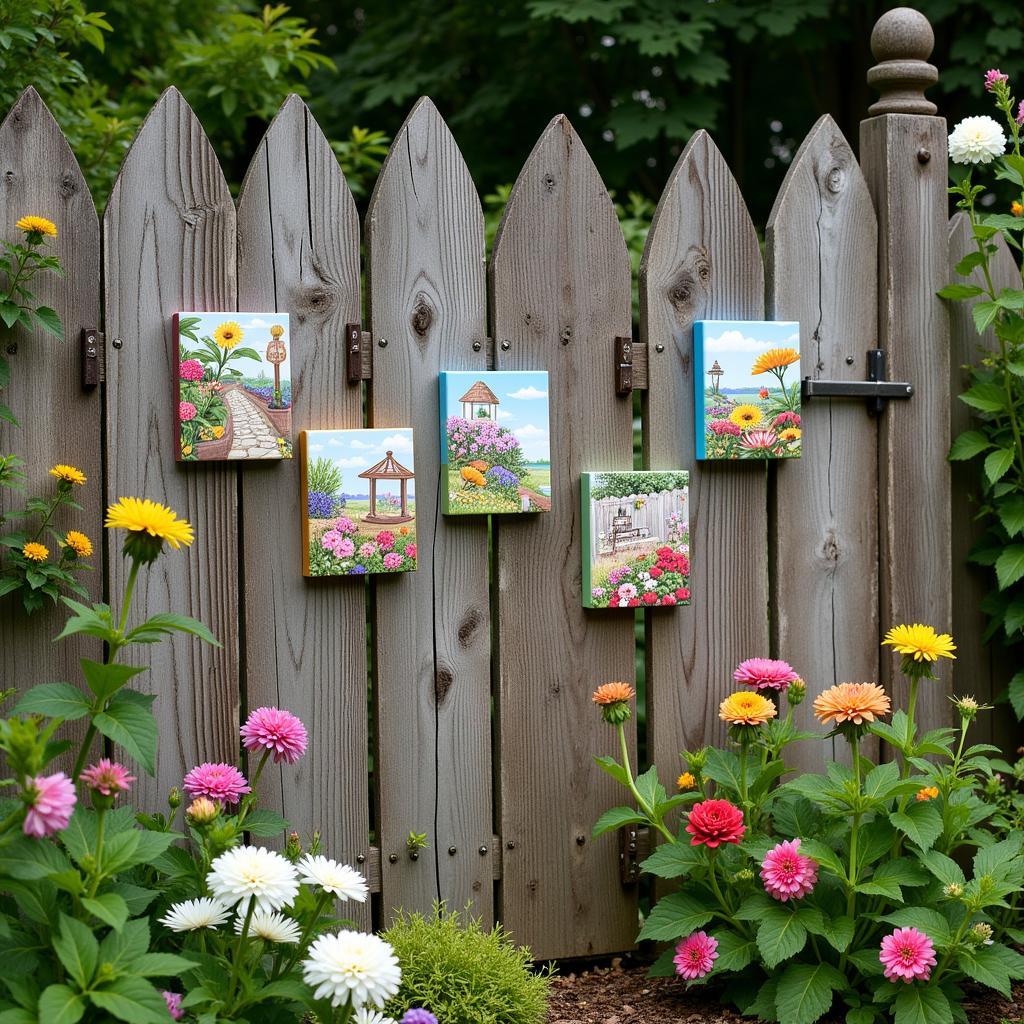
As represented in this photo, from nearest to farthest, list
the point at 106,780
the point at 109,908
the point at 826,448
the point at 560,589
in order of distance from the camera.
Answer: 1. the point at 109,908
2. the point at 106,780
3. the point at 560,589
4. the point at 826,448

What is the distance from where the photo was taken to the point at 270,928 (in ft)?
6.88

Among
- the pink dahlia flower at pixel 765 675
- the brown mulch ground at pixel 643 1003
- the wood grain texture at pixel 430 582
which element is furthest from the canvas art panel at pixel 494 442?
the brown mulch ground at pixel 643 1003

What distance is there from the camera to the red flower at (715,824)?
2.57 m

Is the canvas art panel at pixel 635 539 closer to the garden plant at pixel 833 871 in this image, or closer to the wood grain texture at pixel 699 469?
the wood grain texture at pixel 699 469

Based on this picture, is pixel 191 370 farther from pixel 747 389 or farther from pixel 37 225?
pixel 747 389

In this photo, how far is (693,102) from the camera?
6.54m

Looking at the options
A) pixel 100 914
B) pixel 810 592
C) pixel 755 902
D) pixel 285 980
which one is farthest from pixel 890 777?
pixel 100 914

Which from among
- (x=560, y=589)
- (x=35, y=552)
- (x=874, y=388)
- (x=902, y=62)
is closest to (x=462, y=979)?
(x=560, y=589)

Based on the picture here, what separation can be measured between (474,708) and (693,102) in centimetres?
467

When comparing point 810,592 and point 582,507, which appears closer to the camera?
point 582,507

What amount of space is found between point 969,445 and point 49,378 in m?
2.31

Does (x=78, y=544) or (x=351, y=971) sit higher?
(x=78, y=544)

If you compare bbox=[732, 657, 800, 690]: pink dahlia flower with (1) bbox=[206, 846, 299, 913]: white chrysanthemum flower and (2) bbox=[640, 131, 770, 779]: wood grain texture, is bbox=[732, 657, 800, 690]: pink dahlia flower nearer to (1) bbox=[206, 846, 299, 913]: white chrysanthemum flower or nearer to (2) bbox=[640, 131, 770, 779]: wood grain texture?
(2) bbox=[640, 131, 770, 779]: wood grain texture

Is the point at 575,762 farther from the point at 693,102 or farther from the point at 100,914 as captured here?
the point at 693,102
